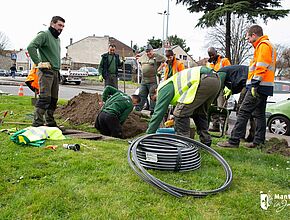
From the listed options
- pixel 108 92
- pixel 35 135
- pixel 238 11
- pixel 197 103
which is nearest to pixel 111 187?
pixel 197 103

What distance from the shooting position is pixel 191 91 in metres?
4.32

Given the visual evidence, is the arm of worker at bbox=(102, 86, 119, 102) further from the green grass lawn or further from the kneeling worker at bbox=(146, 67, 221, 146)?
the kneeling worker at bbox=(146, 67, 221, 146)

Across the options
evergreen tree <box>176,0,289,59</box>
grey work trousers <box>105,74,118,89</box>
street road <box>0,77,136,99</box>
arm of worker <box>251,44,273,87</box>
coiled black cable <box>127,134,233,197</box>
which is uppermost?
evergreen tree <box>176,0,289,59</box>

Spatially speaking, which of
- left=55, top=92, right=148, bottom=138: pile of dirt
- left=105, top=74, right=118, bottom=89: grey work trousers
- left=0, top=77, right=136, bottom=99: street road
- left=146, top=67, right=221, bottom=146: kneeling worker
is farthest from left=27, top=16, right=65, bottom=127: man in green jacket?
left=0, top=77, right=136, bottom=99: street road

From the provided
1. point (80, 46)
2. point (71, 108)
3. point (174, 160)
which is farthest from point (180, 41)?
point (174, 160)

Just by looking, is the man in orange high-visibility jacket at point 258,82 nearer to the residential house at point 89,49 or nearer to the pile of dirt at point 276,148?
the pile of dirt at point 276,148

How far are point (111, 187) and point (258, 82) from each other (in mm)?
2869

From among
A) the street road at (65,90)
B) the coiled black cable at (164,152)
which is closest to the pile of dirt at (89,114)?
the coiled black cable at (164,152)

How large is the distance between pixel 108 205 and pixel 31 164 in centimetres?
138

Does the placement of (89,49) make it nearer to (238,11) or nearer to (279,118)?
(238,11)

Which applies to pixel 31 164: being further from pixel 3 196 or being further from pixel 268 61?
pixel 268 61

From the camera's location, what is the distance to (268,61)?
4879 millimetres

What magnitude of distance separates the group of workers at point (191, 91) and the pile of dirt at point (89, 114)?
25.5 inches

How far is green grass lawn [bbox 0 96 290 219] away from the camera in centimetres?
273
